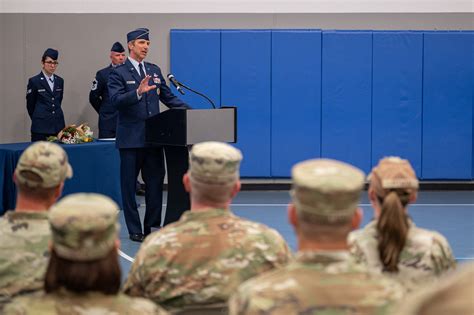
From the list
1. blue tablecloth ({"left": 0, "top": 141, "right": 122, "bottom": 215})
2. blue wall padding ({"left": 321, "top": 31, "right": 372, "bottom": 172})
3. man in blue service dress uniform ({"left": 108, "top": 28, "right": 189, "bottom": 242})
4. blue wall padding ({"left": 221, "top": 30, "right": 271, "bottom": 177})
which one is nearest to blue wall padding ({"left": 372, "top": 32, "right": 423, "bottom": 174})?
blue wall padding ({"left": 321, "top": 31, "right": 372, "bottom": 172})

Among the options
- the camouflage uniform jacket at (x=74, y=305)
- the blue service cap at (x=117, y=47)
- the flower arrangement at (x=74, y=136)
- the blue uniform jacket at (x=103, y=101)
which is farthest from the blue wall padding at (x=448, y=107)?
the camouflage uniform jacket at (x=74, y=305)

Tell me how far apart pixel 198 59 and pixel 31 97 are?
217 cm

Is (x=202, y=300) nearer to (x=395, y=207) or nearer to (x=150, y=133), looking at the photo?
(x=395, y=207)

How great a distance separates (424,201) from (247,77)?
277cm

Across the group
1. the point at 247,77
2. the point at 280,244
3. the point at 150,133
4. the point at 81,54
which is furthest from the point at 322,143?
the point at 280,244

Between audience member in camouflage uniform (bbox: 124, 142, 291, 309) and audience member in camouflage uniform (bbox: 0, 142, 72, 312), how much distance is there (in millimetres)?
308

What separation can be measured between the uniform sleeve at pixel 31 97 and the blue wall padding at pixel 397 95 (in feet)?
14.3

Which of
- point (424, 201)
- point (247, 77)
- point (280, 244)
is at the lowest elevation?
point (424, 201)

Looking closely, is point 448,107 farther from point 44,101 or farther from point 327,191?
point 327,191

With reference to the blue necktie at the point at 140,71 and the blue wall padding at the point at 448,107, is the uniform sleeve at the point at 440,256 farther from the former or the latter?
the blue wall padding at the point at 448,107

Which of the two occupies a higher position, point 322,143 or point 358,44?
point 358,44

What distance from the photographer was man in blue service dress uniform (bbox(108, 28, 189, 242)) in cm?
670

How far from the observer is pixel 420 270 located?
2.61 m

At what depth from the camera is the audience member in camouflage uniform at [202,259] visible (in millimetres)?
2559
